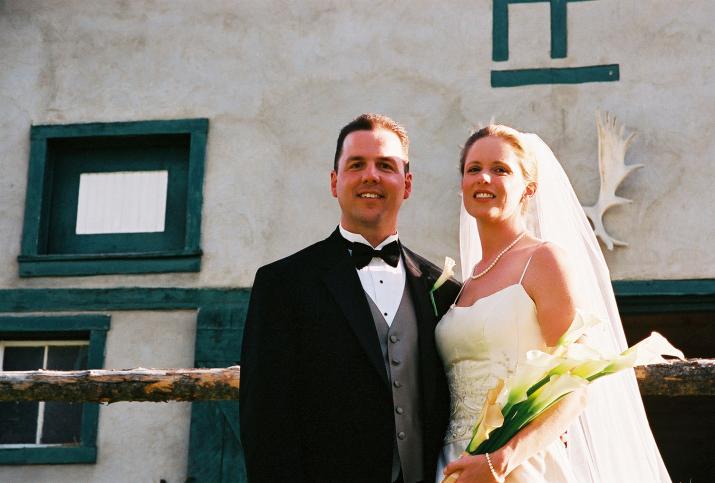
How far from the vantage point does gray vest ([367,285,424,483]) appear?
3.40 metres

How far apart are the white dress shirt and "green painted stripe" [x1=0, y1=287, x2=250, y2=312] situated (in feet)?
16.7

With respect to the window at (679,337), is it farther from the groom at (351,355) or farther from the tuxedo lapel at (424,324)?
the groom at (351,355)

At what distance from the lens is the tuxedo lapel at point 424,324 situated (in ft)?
11.5

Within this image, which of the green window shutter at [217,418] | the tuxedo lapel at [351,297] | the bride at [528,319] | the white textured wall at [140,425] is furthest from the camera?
the white textured wall at [140,425]

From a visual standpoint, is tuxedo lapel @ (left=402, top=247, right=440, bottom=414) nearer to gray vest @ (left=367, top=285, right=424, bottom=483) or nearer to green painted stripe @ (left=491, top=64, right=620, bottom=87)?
gray vest @ (left=367, top=285, right=424, bottom=483)

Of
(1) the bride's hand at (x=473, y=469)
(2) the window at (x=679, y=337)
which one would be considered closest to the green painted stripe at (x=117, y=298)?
(2) the window at (x=679, y=337)

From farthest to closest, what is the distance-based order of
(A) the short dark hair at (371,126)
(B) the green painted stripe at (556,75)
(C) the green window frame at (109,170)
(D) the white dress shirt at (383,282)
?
(C) the green window frame at (109,170)
(B) the green painted stripe at (556,75)
(A) the short dark hair at (371,126)
(D) the white dress shirt at (383,282)

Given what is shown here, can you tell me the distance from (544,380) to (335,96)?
6324mm

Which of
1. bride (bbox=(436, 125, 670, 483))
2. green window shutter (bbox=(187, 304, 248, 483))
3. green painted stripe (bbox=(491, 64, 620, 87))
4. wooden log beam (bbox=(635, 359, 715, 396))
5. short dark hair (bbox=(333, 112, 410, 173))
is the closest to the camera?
bride (bbox=(436, 125, 670, 483))

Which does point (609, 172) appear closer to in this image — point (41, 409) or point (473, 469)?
point (41, 409)

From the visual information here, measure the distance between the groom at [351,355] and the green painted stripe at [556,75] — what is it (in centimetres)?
531

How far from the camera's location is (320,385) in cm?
344

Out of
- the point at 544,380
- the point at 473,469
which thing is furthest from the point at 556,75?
the point at 473,469

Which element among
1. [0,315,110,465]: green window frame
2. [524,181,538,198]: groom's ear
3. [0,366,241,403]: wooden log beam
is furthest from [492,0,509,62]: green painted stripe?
[524,181,538,198]: groom's ear
